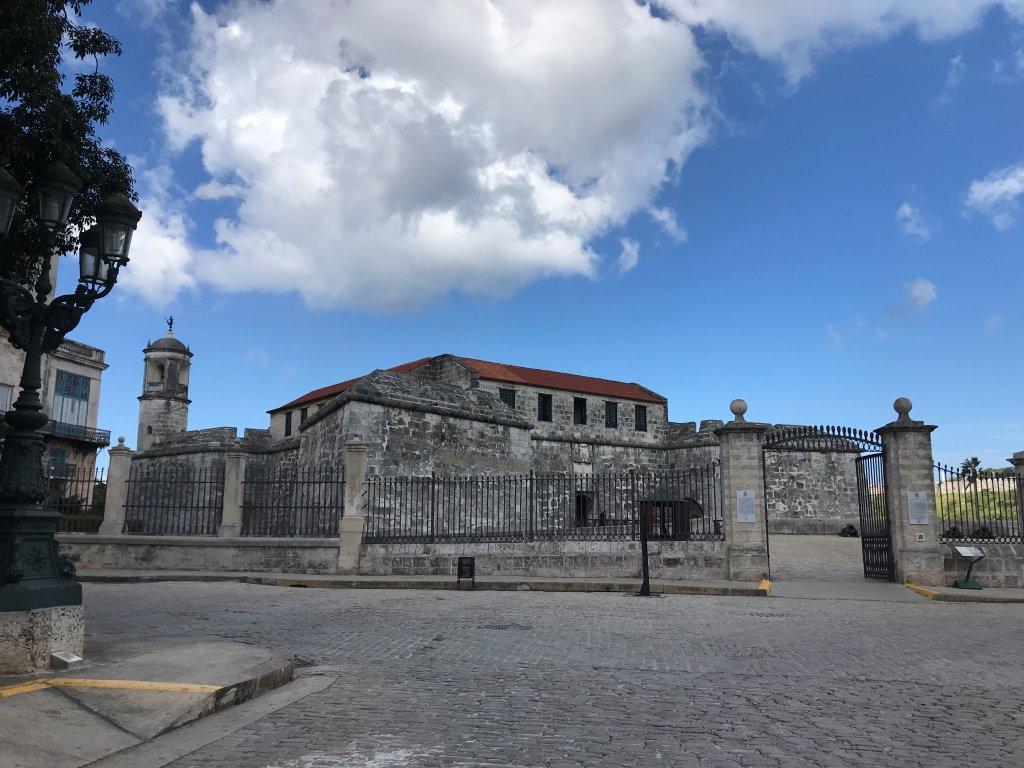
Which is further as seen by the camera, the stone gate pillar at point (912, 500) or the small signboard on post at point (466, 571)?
the stone gate pillar at point (912, 500)

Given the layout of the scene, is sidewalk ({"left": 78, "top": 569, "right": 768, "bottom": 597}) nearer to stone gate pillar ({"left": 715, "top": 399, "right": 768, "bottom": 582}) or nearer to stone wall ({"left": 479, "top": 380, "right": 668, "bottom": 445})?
stone gate pillar ({"left": 715, "top": 399, "right": 768, "bottom": 582})

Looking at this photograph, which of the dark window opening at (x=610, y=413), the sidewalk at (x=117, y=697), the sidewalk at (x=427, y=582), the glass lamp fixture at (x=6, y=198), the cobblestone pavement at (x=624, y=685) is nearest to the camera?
the sidewalk at (x=117, y=697)

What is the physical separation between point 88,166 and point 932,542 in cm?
1543

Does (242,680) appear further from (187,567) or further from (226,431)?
(226,431)

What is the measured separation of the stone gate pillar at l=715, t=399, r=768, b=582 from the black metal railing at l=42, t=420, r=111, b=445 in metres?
35.5

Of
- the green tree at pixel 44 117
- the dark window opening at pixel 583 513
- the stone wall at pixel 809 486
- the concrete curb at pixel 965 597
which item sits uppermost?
the green tree at pixel 44 117

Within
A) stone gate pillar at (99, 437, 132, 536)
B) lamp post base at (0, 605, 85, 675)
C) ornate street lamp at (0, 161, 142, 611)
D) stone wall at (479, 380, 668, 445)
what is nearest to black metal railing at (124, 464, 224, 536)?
stone gate pillar at (99, 437, 132, 536)

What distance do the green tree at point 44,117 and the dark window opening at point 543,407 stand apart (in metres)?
30.5

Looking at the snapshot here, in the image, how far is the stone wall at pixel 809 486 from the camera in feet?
121

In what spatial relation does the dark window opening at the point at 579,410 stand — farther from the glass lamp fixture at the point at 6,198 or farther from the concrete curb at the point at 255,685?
the glass lamp fixture at the point at 6,198

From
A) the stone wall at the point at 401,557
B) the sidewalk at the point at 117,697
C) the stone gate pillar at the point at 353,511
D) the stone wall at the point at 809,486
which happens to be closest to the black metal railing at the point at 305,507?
the stone gate pillar at the point at 353,511

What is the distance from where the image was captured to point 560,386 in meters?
39.5

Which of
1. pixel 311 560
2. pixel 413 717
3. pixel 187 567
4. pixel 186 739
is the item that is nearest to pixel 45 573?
pixel 186 739

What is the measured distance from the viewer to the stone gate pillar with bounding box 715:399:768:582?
15.3m
